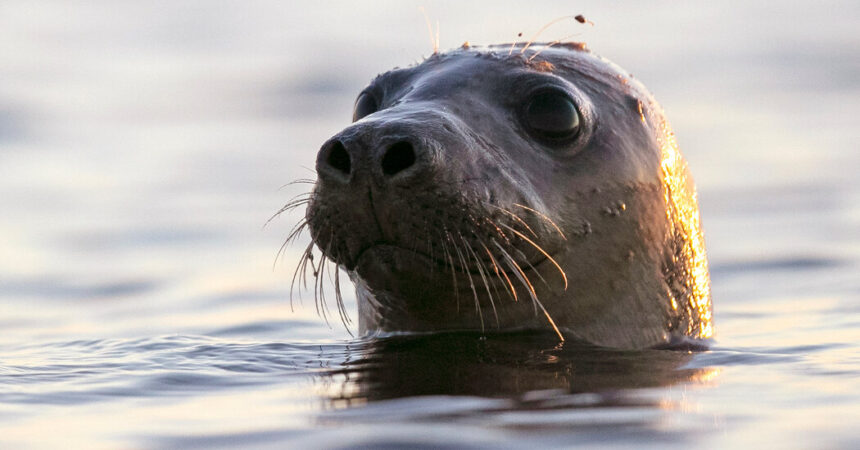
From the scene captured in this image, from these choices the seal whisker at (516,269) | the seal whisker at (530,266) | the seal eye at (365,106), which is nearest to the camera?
the seal whisker at (516,269)

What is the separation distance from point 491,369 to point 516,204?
624 mm

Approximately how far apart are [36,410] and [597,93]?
2.61 m

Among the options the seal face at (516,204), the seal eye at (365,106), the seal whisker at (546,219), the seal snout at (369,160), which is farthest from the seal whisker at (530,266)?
the seal eye at (365,106)

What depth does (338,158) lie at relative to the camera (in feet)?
17.5

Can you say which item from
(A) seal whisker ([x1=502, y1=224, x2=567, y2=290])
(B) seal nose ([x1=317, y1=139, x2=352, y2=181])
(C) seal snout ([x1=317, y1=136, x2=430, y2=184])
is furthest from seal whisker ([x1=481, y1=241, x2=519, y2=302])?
(B) seal nose ([x1=317, y1=139, x2=352, y2=181])

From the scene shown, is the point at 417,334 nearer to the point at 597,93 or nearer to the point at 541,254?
the point at 541,254

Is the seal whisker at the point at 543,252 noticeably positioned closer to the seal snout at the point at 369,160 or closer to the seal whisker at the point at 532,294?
the seal whisker at the point at 532,294

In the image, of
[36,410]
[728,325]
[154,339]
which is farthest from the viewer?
[728,325]

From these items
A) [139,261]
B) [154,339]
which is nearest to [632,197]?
[154,339]

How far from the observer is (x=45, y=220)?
12.5 metres

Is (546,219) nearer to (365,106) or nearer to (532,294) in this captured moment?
(532,294)

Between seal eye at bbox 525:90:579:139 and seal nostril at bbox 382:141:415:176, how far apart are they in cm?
91

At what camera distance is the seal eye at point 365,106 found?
265 inches

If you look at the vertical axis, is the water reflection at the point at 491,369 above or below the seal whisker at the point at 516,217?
below
